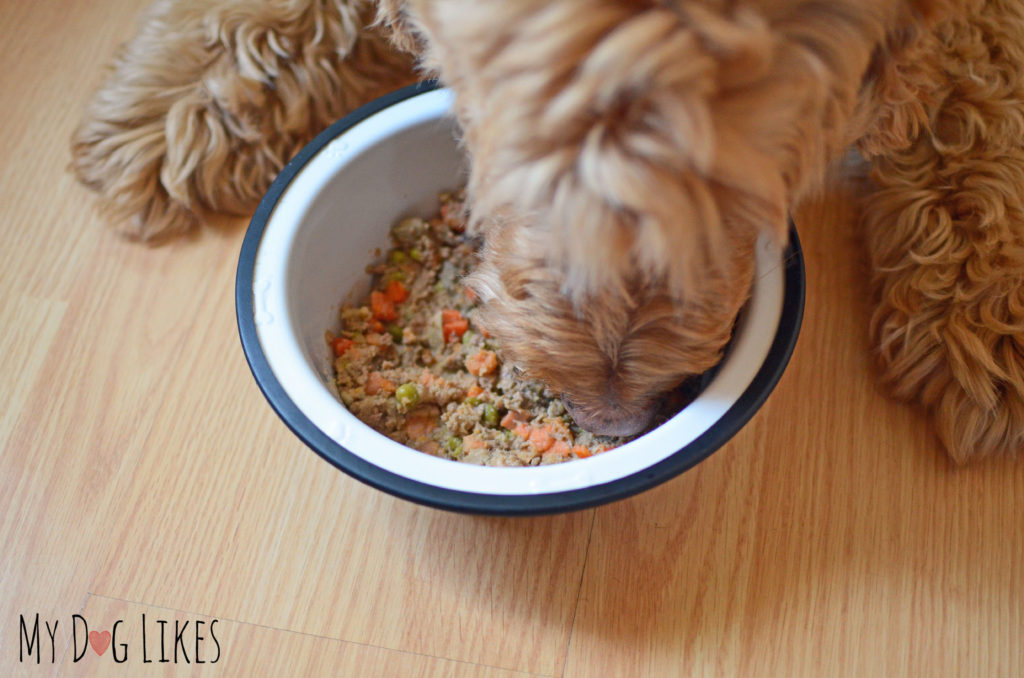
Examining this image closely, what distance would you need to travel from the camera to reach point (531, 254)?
0.73 metres

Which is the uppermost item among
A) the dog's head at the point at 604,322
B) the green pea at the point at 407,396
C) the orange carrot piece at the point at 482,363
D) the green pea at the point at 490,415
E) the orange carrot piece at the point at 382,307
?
the dog's head at the point at 604,322

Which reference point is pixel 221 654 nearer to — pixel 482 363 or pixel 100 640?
pixel 100 640

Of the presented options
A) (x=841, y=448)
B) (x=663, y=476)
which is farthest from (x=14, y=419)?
(x=841, y=448)

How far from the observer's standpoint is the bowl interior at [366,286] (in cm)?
81

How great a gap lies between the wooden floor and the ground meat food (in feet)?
0.37

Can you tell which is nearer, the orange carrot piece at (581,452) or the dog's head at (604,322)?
the dog's head at (604,322)

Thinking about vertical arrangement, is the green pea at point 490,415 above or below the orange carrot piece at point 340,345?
below

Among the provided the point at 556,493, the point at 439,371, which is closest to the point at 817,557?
the point at 556,493

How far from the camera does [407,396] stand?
99cm

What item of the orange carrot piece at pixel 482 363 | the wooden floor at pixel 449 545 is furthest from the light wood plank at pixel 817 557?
the orange carrot piece at pixel 482 363

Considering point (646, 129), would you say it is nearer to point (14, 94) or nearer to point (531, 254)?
point (531, 254)

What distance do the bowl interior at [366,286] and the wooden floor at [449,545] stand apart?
0.22 meters

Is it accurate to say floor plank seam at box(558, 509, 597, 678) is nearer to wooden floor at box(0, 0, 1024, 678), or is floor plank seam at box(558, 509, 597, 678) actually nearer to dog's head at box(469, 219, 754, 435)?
wooden floor at box(0, 0, 1024, 678)

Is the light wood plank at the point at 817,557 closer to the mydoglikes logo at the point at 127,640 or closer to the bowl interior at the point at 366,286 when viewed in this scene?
the bowl interior at the point at 366,286
